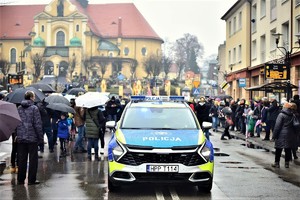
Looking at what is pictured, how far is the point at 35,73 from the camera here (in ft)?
326

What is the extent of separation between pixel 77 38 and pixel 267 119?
9458 cm

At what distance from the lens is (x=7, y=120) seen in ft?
31.1

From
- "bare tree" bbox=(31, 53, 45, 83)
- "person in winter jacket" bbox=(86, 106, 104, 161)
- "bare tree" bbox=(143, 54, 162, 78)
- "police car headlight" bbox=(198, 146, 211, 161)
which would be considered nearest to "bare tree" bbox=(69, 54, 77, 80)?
"bare tree" bbox=(31, 53, 45, 83)

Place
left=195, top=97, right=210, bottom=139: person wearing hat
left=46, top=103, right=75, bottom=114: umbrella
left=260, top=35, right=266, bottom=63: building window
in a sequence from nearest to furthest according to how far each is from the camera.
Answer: left=46, top=103, right=75, bottom=114: umbrella
left=195, top=97, right=210, bottom=139: person wearing hat
left=260, top=35, right=266, bottom=63: building window

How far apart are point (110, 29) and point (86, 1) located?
9.98 m

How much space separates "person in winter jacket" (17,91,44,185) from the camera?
10.5 metres

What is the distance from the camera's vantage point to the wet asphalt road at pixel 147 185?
9291 mm

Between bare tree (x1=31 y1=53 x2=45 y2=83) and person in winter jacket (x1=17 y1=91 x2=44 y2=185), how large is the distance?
88.6 meters

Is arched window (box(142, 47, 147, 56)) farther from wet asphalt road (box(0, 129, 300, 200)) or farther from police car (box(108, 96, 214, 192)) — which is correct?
police car (box(108, 96, 214, 192))

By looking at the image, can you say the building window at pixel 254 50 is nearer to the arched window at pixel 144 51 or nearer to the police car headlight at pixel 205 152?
the police car headlight at pixel 205 152

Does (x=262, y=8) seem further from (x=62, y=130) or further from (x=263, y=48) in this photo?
(x=62, y=130)

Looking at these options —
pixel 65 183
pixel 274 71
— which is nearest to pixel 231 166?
pixel 65 183

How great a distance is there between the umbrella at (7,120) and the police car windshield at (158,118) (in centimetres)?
204

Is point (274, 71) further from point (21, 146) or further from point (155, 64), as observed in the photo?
point (155, 64)
